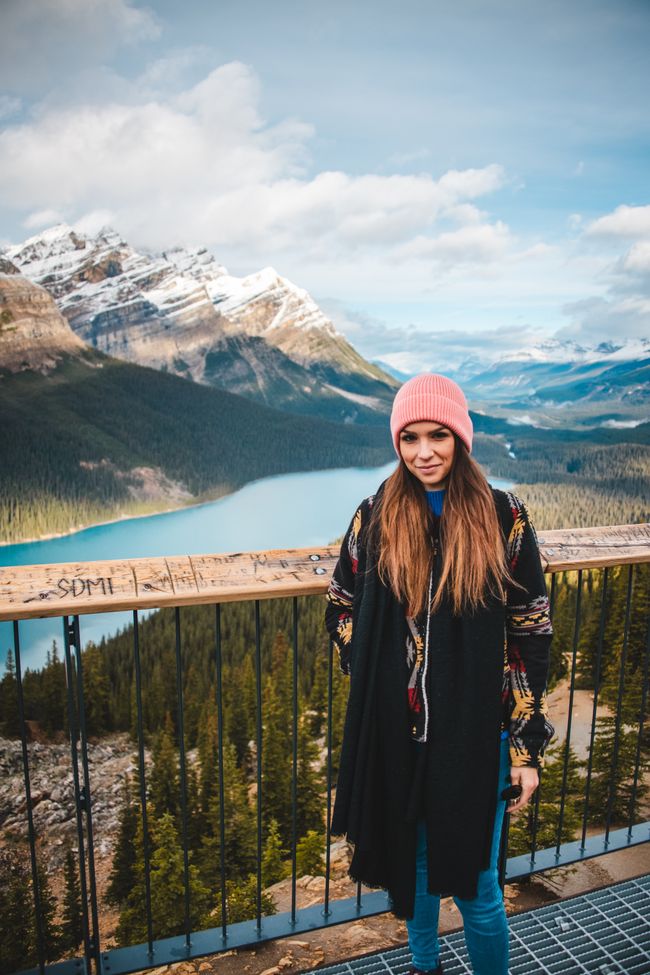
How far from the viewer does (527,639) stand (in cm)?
161

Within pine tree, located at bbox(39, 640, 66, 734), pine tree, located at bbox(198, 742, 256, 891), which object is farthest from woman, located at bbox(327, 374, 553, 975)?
pine tree, located at bbox(39, 640, 66, 734)

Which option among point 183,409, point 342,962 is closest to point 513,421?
point 183,409

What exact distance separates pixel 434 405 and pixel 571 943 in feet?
6.32

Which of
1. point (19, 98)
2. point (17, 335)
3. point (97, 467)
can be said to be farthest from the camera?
point (19, 98)

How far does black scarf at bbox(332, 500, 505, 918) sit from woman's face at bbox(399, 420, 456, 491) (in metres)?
0.25

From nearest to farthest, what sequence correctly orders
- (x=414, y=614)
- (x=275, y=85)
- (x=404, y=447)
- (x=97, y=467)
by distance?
1. (x=414, y=614)
2. (x=404, y=447)
3. (x=97, y=467)
4. (x=275, y=85)

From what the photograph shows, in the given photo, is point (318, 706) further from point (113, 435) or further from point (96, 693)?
point (113, 435)

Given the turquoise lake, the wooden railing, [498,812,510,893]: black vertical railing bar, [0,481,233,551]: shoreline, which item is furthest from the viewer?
[0,481,233,551]: shoreline

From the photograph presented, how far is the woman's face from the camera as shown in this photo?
164cm

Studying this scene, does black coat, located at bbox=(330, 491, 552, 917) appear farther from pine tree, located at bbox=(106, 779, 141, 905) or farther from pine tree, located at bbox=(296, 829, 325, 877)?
pine tree, located at bbox=(106, 779, 141, 905)

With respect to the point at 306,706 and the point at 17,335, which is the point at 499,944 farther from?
the point at 17,335

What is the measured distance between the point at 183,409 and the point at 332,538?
5745cm

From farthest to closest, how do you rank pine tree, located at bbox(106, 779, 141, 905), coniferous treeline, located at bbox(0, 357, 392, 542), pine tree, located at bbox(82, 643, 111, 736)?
coniferous treeline, located at bbox(0, 357, 392, 542) → pine tree, located at bbox(82, 643, 111, 736) → pine tree, located at bbox(106, 779, 141, 905)

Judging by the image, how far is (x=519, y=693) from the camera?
160 cm
